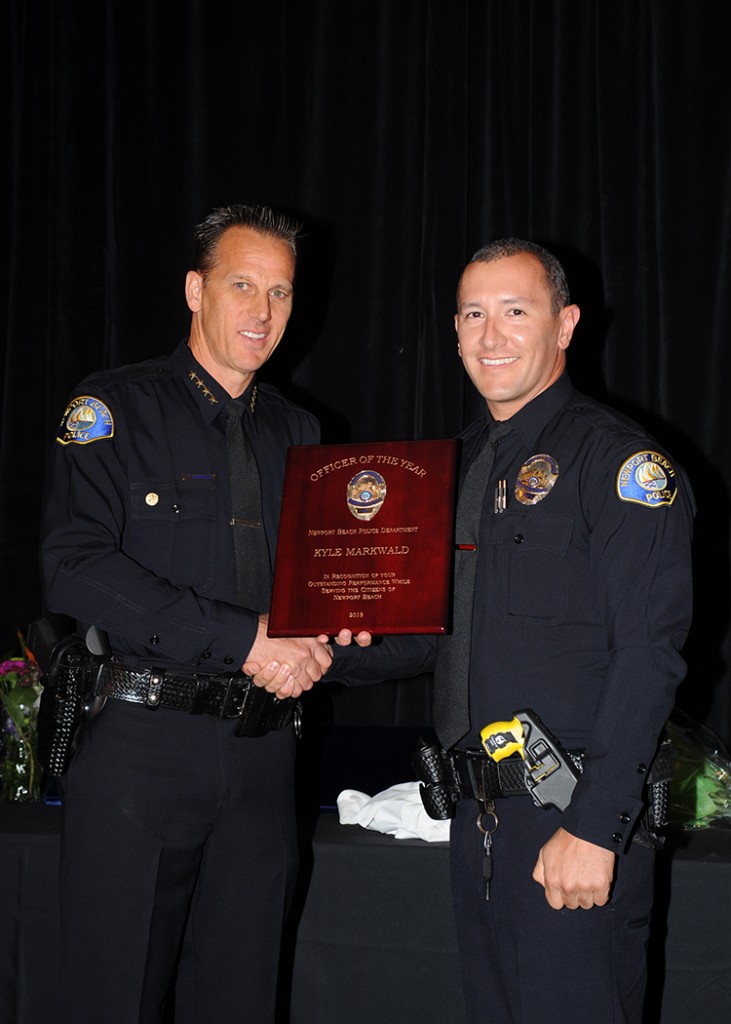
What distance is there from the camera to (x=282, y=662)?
2.10 meters

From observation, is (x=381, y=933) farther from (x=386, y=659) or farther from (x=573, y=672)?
(x=573, y=672)

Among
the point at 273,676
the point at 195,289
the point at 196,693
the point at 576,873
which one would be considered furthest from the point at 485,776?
the point at 195,289

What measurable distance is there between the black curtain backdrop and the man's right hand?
6.69ft

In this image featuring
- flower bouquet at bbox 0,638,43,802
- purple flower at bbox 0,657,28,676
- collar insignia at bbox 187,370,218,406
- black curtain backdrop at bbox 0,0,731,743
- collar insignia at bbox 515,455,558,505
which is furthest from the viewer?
black curtain backdrop at bbox 0,0,731,743

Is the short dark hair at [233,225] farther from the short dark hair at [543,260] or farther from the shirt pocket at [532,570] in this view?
the shirt pocket at [532,570]

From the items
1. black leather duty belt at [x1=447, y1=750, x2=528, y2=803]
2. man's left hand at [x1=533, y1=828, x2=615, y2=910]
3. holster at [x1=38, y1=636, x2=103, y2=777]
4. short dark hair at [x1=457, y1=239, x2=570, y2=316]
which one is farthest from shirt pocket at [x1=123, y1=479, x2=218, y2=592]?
man's left hand at [x1=533, y1=828, x2=615, y2=910]

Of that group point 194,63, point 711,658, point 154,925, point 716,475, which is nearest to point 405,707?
point 711,658

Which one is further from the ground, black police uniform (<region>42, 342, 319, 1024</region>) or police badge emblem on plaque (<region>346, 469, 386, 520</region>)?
police badge emblem on plaque (<region>346, 469, 386, 520</region>)

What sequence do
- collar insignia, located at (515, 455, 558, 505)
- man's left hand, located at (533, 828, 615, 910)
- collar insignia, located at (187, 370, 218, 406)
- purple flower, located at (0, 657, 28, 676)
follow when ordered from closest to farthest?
man's left hand, located at (533, 828, 615, 910) < collar insignia, located at (515, 455, 558, 505) < collar insignia, located at (187, 370, 218, 406) < purple flower, located at (0, 657, 28, 676)

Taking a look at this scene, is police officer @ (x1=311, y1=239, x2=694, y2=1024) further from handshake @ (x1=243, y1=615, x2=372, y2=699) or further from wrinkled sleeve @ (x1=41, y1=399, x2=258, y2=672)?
wrinkled sleeve @ (x1=41, y1=399, x2=258, y2=672)

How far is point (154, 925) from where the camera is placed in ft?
6.75

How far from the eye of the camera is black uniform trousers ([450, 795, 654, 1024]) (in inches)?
69.8

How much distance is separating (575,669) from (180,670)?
787 millimetres

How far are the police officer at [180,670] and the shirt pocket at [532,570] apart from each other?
449mm
